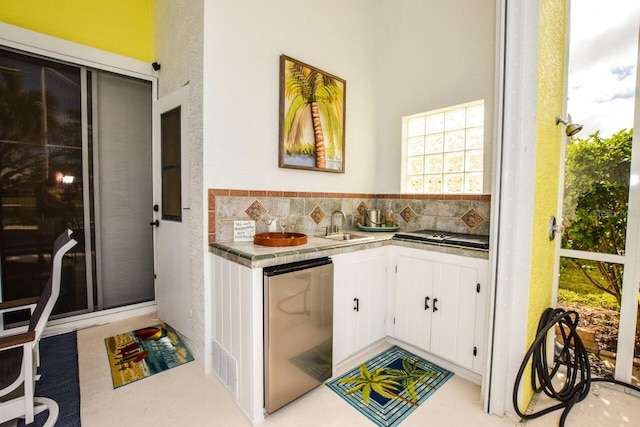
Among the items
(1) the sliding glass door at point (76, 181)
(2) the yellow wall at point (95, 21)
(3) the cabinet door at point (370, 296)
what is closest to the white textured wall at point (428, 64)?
(3) the cabinet door at point (370, 296)

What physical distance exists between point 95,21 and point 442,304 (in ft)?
13.2

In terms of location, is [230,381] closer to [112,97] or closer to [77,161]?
[77,161]

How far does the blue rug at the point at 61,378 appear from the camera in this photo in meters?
1.68

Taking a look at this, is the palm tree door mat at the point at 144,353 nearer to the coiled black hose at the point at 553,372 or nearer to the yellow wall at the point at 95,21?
the coiled black hose at the point at 553,372

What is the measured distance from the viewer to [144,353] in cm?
237

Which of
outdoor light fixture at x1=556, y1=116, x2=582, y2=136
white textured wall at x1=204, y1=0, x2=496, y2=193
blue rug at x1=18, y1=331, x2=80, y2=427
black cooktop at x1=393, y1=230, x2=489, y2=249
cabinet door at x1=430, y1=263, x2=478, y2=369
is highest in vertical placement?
white textured wall at x1=204, y1=0, x2=496, y2=193

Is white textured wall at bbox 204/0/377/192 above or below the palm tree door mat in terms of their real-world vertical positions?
above

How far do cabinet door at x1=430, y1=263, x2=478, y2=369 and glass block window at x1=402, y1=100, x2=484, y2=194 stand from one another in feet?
3.17

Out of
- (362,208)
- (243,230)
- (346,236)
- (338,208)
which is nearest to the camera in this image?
(243,230)

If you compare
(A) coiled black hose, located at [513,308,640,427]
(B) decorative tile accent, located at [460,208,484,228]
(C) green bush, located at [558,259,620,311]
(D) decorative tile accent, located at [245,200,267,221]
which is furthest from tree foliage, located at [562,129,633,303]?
(D) decorative tile accent, located at [245,200,267,221]

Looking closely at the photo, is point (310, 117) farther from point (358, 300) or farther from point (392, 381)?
point (392, 381)

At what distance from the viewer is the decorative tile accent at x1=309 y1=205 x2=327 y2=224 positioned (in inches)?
107

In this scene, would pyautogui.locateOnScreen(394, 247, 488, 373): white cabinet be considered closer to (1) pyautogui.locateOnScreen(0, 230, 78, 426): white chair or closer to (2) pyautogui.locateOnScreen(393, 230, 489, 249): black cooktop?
(2) pyautogui.locateOnScreen(393, 230, 489, 249): black cooktop

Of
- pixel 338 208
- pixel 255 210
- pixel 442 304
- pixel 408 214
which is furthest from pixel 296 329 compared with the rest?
pixel 408 214
